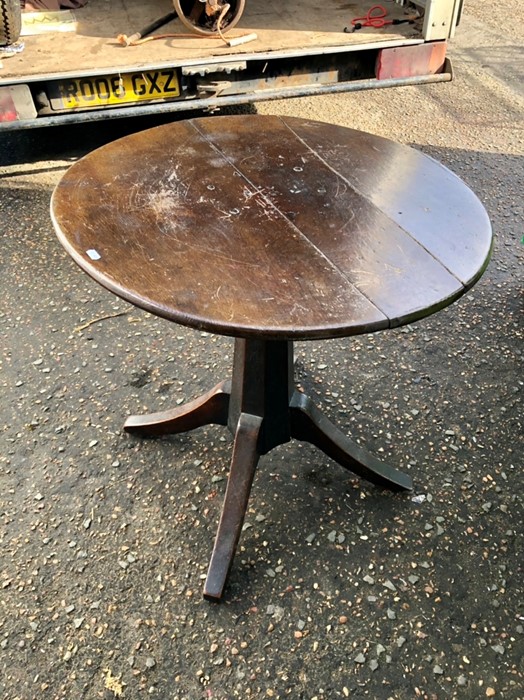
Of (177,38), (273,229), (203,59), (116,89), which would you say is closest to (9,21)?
(116,89)

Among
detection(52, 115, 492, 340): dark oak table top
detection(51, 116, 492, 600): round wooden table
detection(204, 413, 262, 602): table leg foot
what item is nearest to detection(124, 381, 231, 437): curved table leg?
detection(51, 116, 492, 600): round wooden table

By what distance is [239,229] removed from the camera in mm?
1385

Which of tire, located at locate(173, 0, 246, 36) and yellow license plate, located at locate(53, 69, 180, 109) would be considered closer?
yellow license plate, located at locate(53, 69, 180, 109)

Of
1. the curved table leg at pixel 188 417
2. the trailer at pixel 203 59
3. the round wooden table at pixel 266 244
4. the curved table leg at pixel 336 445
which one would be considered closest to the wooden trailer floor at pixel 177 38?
the trailer at pixel 203 59

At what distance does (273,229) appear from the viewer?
1.39 m

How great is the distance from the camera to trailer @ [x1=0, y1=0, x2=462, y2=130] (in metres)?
2.91

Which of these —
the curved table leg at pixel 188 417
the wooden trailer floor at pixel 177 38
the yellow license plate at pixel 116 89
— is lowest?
the curved table leg at pixel 188 417

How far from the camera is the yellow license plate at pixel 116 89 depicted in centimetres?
291

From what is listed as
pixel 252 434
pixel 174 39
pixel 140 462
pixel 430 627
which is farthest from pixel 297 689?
pixel 174 39

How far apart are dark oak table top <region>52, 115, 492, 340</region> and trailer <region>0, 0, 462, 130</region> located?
1.38 metres

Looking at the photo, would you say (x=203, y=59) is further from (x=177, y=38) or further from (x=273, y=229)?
(x=273, y=229)

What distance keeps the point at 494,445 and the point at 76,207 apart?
1473 millimetres

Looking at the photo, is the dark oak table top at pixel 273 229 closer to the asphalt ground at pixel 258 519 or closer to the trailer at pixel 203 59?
the asphalt ground at pixel 258 519

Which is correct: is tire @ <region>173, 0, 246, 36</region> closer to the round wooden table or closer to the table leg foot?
the round wooden table
